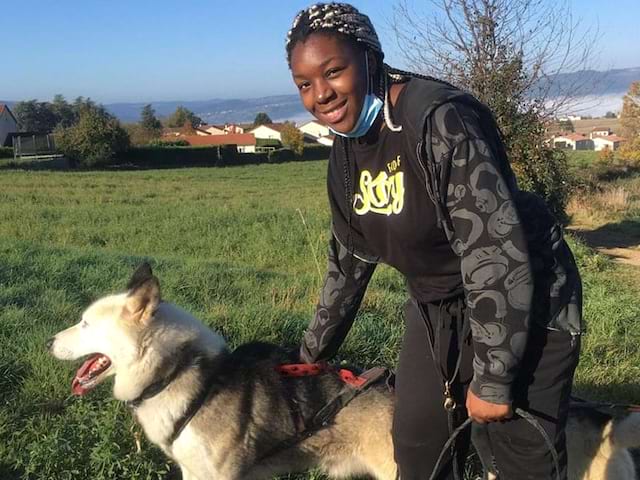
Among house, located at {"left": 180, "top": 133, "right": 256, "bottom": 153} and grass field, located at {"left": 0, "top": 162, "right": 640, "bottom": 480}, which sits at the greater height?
grass field, located at {"left": 0, "top": 162, "right": 640, "bottom": 480}

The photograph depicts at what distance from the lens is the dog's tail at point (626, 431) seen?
7.33ft

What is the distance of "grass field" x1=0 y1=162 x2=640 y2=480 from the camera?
3.09m

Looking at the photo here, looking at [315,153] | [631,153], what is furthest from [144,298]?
[315,153]

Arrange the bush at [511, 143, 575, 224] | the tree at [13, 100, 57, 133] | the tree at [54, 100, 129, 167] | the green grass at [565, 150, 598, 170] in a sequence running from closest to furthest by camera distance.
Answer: the bush at [511, 143, 575, 224]
the green grass at [565, 150, 598, 170]
the tree at [54, 100, 129, 167]
the tree at [13, 100, 57, 133]

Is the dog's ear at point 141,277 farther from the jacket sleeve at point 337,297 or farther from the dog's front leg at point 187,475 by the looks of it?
the dog's front leg at point 187,475

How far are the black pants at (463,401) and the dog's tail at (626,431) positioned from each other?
44 centimetres

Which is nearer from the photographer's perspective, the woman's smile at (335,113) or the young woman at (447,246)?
the young woman at (447,246)

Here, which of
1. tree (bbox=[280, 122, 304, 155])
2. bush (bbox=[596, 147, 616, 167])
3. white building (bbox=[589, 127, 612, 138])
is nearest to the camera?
bush (bbox=[596, 147, 616, 167])

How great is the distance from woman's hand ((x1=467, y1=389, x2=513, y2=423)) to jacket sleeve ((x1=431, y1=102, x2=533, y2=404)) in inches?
3.5

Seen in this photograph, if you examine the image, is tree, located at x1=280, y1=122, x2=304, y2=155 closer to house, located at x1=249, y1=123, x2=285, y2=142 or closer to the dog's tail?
house, located at x1=249, y1=123, x2=285, y2=142

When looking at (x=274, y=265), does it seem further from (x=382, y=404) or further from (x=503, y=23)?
(x=503, y=23)

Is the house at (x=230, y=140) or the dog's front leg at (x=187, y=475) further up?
the dog's front leg at (x=187, y=475)

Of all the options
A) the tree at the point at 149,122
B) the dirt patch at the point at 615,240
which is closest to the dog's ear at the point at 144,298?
the dirt patch at the point at 615,240

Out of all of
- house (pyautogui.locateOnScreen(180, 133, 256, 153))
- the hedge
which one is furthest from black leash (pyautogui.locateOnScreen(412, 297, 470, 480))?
house (pyautogui.locateOnScreen(180, 133, 256, 153))
